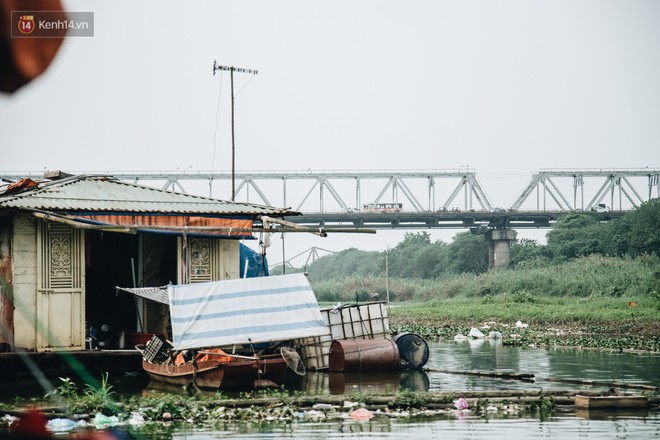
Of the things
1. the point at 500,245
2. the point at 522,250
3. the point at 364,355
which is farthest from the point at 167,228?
the point at 522,250

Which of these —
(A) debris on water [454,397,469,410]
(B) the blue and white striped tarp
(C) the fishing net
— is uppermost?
(B) the blue and white striped tarp

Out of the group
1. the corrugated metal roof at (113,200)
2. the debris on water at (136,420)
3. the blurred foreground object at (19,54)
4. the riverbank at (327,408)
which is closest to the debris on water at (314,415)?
the riverbank at (327,408)

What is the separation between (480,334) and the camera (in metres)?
29.0

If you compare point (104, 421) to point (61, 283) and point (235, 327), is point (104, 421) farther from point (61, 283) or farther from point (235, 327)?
A: point (61, 283)

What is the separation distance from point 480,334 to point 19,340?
16.6 meters

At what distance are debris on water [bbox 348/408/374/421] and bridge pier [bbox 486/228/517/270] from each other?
63253 mm

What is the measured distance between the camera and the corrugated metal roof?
1684cm

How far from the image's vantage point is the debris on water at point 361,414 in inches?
481

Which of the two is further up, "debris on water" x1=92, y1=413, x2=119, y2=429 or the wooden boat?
the wooden boat

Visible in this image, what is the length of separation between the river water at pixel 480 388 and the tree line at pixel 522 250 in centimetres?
3279

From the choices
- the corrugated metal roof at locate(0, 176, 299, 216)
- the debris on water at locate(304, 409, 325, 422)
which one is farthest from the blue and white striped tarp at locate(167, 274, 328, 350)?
the debris on water at locate(304, 409, 325, 422)

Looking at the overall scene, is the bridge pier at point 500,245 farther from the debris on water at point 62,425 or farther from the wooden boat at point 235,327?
the debris on water at point 62,425

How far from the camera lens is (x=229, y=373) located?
590 inches

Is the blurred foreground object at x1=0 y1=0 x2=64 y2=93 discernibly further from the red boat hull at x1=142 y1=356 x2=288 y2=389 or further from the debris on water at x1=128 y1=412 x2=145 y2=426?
the red boat hull at x1=142 y1=356 x2=288 y2=389
